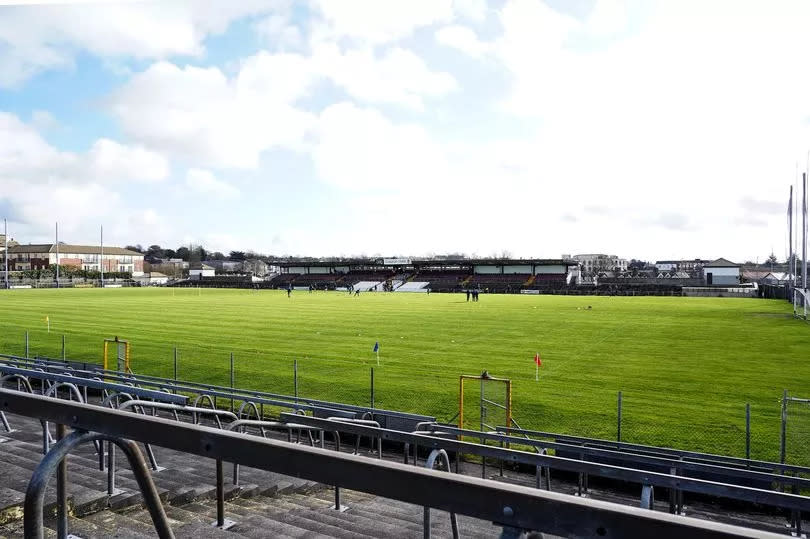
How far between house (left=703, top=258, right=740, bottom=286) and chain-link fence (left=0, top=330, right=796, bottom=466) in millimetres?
101018

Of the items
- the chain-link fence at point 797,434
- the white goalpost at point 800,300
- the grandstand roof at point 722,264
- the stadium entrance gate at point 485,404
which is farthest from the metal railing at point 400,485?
the grandstand roof at point 722,264

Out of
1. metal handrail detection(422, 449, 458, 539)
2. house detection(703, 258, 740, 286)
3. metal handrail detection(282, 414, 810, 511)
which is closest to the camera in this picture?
metal handrail detection(282, 414, 810, 511)

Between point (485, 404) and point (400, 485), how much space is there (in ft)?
48.9

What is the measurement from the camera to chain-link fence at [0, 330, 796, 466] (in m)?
13.7

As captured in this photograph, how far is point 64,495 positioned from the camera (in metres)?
3.26

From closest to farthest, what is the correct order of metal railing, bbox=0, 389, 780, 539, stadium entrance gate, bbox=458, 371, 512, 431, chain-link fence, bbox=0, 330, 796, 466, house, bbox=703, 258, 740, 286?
metal railing, bbox=0, 389, 780, 539, stadium entrance gate, bbox=458, 371, 512, 431, chain-link fence, bbox=0, 330, 796, 466, house, bbox=703, 258, 740, 286

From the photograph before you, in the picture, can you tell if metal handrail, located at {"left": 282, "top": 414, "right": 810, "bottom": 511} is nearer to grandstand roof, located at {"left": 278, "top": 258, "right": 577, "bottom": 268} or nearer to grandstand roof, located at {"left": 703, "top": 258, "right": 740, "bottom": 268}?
grandstand roof, located at {"left": 278, "top": 258, "right": 577, "bottom": 268}

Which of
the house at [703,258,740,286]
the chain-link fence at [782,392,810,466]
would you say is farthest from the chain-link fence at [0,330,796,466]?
the house at [703,258,740,286]

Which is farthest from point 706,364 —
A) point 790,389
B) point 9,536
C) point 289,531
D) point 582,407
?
point 9,536

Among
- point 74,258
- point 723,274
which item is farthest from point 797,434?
point 74,258

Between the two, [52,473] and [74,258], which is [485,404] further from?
[74,258]

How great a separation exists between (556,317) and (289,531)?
40648mm

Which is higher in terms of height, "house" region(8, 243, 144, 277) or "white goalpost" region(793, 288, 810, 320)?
"house" region(8, 243, 144, 277)

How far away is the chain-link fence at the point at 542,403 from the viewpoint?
538 inches
